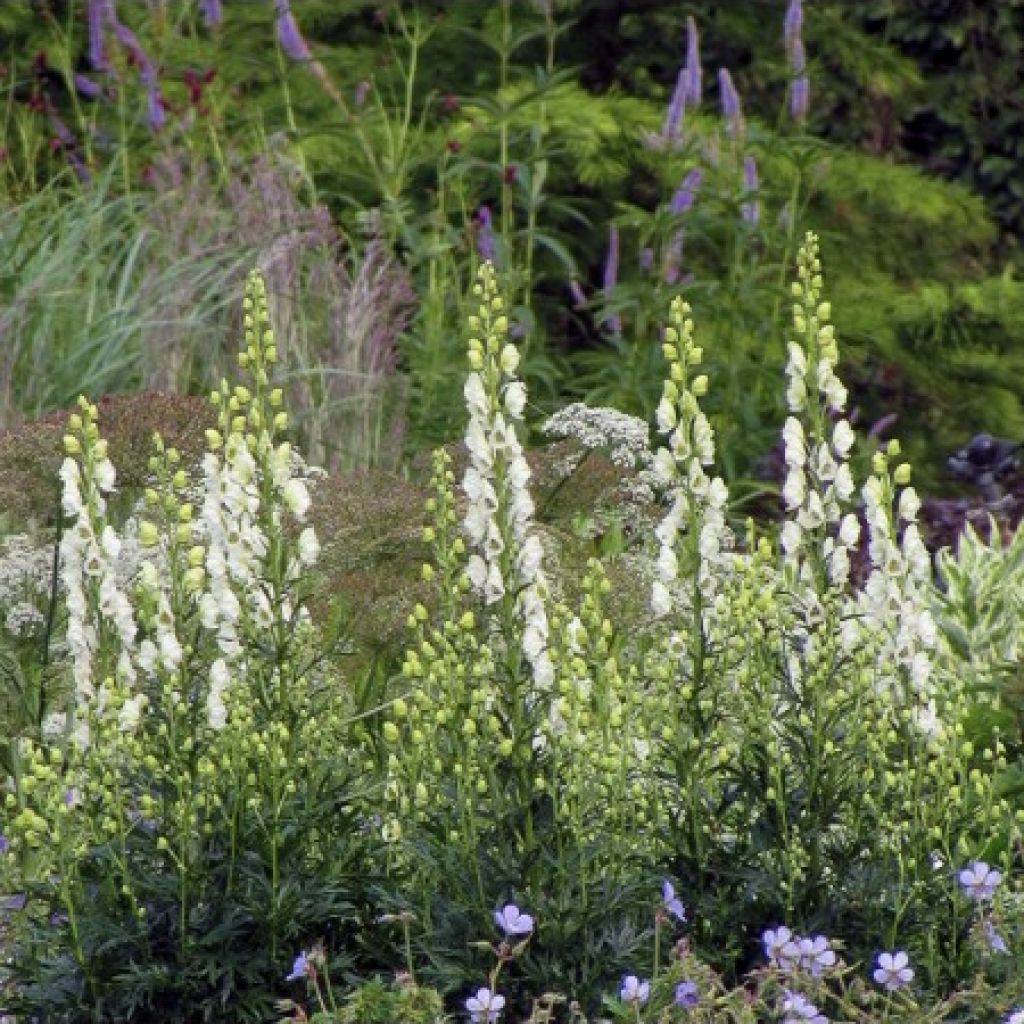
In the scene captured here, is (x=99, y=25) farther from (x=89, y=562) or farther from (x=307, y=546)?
(x=307, y=546)

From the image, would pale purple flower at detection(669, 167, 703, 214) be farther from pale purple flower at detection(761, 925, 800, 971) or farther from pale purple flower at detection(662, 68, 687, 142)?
pale purple flower at detection(761, 925, 800, 971)

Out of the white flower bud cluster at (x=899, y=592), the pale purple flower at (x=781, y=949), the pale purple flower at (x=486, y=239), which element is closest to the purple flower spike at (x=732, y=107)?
the pale purple flower at (x=486, y=239)

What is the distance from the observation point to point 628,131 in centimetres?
1066

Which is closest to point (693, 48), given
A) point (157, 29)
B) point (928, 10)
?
point (157, 29)

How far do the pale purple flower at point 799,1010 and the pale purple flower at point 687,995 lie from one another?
0.48 ft

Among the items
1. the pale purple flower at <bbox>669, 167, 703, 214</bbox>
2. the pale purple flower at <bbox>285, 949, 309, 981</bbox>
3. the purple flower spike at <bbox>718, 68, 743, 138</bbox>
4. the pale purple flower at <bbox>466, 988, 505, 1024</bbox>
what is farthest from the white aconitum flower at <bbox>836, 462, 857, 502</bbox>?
the purple flower spike at <bbox>718, 68, 743, 138</bbox>

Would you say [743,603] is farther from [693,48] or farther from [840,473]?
[693,48]

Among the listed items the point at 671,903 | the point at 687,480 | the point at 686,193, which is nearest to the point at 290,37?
the point at 686,193

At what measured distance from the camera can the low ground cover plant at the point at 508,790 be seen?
3701mm

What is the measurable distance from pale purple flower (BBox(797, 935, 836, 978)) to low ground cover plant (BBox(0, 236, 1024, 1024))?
2 centimetres

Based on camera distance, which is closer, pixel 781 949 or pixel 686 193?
pixel 781 949

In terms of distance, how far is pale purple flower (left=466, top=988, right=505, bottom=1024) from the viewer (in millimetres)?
3463

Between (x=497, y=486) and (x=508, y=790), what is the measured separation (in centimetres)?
58

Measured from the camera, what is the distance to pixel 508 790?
3.84m
